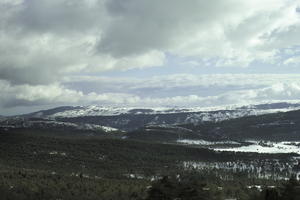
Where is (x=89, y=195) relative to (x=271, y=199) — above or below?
below

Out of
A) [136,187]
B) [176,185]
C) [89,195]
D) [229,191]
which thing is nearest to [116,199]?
[89,195]

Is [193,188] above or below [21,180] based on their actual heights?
above

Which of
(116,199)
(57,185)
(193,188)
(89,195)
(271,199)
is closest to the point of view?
(271,199)

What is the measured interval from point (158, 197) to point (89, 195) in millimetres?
118731

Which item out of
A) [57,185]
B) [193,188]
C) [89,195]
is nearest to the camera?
[193,188]

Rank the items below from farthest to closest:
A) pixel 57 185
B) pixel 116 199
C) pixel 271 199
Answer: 1. pixel 57 185
2. pixel 116 199
3. pixel 271 199

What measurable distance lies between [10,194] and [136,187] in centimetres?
5354

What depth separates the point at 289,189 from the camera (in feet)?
210

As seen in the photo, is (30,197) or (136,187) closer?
(30,197)

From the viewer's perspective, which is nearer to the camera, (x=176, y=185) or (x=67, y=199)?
(x=176, y=185)

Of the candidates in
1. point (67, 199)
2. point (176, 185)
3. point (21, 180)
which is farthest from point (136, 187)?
point (176, 185)

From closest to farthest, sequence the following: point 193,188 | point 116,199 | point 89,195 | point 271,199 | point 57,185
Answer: point 271,199 < point 193,188 < point 116,199 < point 89,195 < point 57,185

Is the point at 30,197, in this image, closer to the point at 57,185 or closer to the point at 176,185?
the point at 57,185

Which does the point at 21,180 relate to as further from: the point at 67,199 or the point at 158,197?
the point at 158,197
